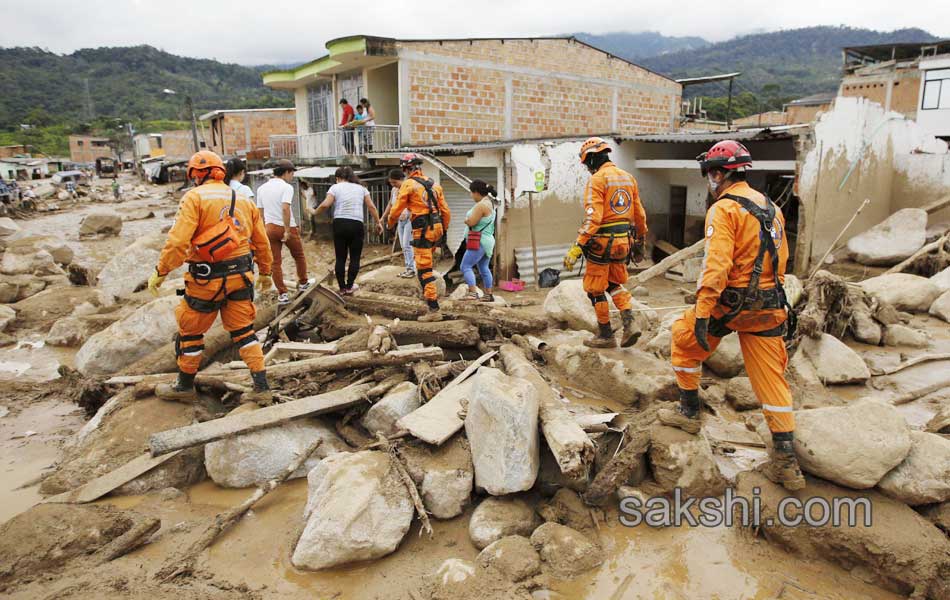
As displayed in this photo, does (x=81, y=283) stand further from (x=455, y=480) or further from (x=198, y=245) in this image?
(x=455, y=480)

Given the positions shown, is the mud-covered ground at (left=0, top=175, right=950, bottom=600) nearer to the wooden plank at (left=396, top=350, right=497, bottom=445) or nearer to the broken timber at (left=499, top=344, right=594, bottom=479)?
the broken timber at (left=499, top=344, right=594, bottom=479)

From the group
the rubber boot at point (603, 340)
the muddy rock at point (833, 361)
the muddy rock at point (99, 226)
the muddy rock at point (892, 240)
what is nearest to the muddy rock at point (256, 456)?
the rubber boot at point (603, 340)

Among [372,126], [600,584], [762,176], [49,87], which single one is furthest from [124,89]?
[600,584]

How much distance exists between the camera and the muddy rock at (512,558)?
3393 mm

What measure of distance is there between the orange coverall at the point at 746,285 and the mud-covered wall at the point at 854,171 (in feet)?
28.5

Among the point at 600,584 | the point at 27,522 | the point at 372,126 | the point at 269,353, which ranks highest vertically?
the point at 372,126

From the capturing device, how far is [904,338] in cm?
768

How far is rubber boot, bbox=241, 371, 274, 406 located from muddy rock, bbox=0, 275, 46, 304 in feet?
29.9

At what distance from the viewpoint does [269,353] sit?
19.5ft

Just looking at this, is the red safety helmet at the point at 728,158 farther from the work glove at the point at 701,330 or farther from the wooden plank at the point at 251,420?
the wooden plank at the point at 251,420

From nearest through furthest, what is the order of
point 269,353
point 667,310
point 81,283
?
1. point 269,353
2. point 667,310
3. point 81,283

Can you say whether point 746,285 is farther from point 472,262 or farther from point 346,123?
point 346,123

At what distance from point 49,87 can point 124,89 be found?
27.6ft

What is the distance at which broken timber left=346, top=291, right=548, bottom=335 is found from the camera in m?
6.16
